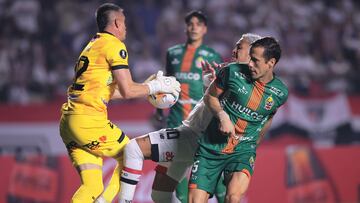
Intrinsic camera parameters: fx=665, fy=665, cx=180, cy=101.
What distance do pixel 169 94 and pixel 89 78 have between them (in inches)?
30.7

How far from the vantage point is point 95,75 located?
5.97 m

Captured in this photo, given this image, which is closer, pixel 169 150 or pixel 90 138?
pixel 90 138

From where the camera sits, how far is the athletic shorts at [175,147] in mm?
6281

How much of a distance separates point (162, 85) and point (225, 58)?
5.89 m

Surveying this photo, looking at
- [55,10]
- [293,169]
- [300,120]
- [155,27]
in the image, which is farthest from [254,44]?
[55,10]

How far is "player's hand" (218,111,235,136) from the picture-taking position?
573 centimetres

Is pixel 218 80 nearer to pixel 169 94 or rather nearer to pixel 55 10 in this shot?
pixel 169 94

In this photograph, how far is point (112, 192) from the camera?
6012mm

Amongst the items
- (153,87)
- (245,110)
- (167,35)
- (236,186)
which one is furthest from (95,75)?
(167,35)

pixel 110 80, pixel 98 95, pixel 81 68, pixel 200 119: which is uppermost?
pixel 81 68

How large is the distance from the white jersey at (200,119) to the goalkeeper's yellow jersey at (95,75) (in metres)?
0.93

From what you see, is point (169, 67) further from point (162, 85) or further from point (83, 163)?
point (83, 163)

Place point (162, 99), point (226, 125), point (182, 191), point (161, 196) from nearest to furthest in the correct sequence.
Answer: point (226, 125) → point (162, 99) → point (161, 196) → point (182, 191)

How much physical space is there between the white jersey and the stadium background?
9.65ft
